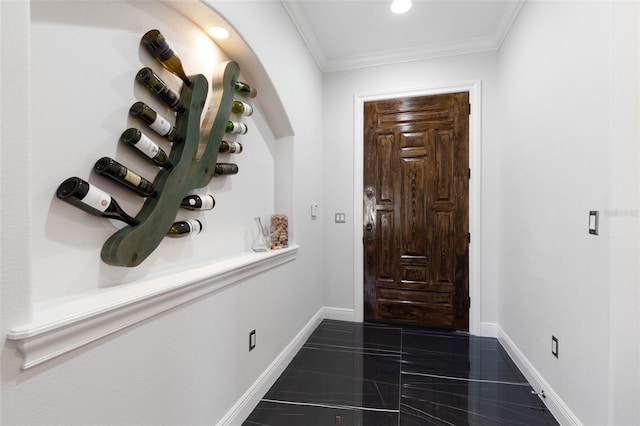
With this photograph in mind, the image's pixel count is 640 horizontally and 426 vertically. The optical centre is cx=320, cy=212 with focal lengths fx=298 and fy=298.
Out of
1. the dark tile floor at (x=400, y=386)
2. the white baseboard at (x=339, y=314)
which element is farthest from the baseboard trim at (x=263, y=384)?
the white baseboard at (x=339, y=314)

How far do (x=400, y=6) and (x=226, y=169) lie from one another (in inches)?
72.7

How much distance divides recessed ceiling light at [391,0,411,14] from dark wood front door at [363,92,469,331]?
2.72ft

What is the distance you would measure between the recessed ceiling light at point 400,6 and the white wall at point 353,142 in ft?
2.32

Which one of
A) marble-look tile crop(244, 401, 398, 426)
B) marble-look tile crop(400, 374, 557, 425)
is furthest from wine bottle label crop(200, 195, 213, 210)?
marble-look tile crop(400, 374, 557, 425)

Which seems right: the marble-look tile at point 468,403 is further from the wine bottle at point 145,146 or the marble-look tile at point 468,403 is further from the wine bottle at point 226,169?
the wine bottle at point 145,146

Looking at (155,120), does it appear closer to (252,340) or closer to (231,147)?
(231,147)

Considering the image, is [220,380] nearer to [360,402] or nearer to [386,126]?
[360,402]

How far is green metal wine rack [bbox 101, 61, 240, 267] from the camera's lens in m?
1.07

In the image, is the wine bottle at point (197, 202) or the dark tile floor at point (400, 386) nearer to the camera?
the wine bottle at point (197, 202)

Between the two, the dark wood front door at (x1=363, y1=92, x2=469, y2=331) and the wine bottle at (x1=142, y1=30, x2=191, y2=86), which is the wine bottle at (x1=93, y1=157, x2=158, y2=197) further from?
the dark wood front door at (x1=363, y1=92, x2=469, y2=331)

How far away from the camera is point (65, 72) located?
94 cm

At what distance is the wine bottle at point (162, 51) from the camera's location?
1188 millimetres

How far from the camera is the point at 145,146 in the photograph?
1145mm

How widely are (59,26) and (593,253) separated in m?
→ 2.25
